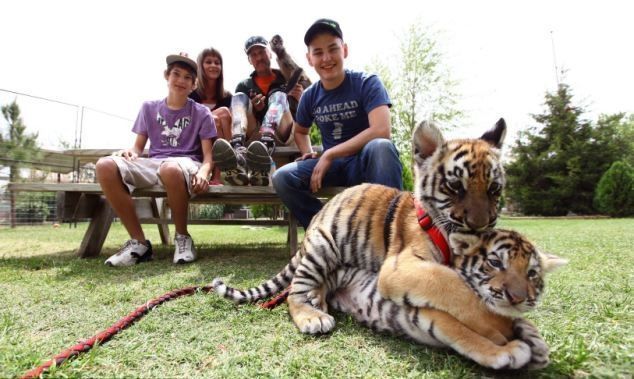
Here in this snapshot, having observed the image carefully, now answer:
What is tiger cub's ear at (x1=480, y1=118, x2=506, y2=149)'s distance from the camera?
2236 mm

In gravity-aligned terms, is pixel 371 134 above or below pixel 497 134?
above

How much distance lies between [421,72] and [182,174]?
24138 millimetres

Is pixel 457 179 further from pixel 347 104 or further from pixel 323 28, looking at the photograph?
pixel 323 28

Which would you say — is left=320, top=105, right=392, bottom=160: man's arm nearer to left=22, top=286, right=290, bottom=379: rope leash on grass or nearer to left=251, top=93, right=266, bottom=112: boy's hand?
left=22, top=286, right=290, bottom=379: rope leash on grass

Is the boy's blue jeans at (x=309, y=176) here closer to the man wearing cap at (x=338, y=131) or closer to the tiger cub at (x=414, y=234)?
the man wearing cap at (x=338, y=131)

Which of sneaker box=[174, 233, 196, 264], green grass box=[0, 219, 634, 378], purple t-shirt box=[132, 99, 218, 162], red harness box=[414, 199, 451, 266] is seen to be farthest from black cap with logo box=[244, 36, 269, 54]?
red harness box=[414, 199, 451, 266]

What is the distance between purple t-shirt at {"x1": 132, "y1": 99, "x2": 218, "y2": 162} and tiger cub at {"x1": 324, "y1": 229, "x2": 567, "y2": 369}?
3.34 m

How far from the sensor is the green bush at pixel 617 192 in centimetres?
1764

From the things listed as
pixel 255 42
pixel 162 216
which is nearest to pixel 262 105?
pixel 255 42

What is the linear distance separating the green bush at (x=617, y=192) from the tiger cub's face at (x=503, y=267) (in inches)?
835

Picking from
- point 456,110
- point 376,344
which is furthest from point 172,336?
point 456,110

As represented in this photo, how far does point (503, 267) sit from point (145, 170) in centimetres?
370

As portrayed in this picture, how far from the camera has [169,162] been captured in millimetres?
3842

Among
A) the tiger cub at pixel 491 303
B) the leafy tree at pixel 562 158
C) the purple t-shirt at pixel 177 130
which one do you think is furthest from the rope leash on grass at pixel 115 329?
the leafy tree at pixel 562 158
